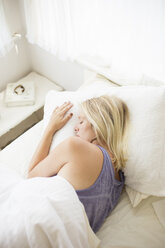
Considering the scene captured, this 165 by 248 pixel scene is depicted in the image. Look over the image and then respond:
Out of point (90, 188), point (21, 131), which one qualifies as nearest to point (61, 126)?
point (90, 188)

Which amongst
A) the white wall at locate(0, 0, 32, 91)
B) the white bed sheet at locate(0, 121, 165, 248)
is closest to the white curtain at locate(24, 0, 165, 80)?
the white wall at locate(0, 0, 32, 91)

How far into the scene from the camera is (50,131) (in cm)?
117

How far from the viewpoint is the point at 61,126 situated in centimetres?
118

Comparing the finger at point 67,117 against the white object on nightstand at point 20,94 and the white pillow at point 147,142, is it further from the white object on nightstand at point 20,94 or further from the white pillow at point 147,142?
the white object on nightstand at point 20,94

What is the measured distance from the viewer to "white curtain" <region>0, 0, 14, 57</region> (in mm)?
1473

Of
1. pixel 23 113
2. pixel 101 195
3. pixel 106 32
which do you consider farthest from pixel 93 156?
pixel 23 113

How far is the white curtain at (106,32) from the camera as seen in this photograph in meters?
1.05

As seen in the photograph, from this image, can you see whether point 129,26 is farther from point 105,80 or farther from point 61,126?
point 61,126

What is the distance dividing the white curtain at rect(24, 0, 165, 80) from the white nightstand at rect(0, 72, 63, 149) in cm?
31

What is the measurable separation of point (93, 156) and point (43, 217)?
32 cm

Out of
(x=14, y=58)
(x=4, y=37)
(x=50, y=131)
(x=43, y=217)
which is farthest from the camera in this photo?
(x=14, y=58)

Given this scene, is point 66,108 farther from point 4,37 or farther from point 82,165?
point 4,37

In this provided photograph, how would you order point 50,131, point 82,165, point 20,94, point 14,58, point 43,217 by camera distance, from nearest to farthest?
point 43,217 < point 82,165 < point 50,131 < point 20,94 < point 14,58

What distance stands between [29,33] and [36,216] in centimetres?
→ 126
